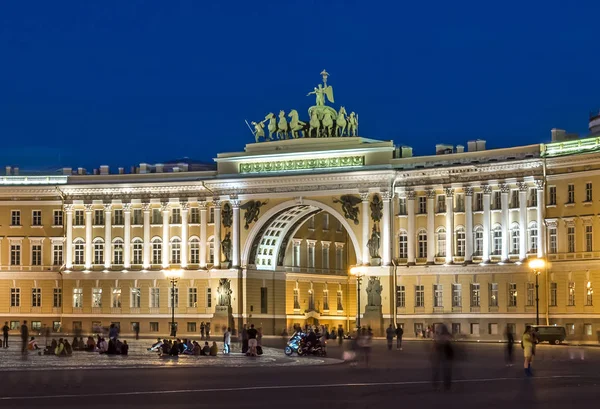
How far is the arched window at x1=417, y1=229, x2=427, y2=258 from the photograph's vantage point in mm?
99750

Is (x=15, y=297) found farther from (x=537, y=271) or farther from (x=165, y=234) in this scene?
(x=537, y=271)

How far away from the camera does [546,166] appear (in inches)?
3652

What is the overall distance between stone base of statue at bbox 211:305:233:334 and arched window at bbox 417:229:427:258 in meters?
15.5

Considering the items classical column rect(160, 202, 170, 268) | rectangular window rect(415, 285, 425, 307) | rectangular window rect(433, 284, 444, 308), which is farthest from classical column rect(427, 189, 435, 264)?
classical column rect(160, 202, 170, 268)

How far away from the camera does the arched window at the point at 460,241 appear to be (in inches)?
3853

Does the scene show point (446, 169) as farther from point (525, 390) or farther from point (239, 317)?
point (525, 390)

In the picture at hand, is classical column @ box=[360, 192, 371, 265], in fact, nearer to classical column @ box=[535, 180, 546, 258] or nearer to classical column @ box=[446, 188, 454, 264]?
classical column @ box=[446, 188, 454, 264]

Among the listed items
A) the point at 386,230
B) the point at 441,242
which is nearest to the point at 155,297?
the point at 386,230

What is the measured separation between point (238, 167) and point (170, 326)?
13.4 meters

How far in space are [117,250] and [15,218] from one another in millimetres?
8717

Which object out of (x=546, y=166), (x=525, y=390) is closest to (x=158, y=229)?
(x=546, y=166)

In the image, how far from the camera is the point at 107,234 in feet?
362

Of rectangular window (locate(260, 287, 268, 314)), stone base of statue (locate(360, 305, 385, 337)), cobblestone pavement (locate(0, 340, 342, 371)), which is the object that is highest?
rectangular window (locate(260, 287, 268, 314))

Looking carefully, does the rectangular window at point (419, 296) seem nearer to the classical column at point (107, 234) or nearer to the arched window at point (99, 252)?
the classical column at point (107, 234)
